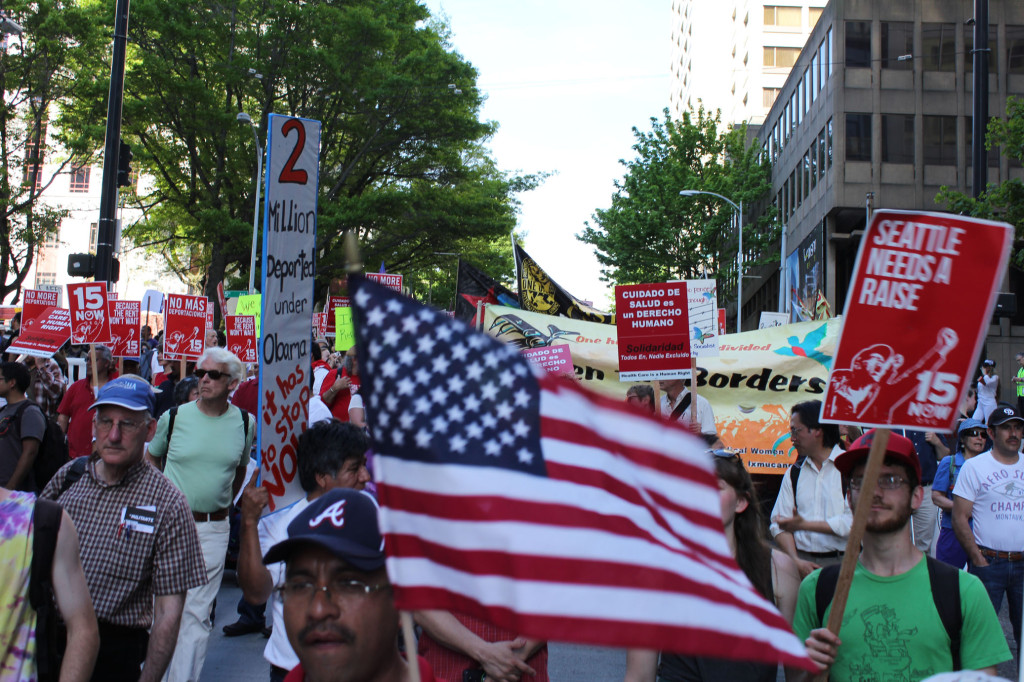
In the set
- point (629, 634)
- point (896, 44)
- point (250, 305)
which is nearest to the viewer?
point (629, 634)

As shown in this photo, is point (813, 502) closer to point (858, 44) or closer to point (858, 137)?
point (858, 137)

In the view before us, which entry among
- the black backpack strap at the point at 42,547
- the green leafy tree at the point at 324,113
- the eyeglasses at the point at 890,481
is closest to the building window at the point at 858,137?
the green leafy tree at the point at 324,113

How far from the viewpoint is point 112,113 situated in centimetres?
1348

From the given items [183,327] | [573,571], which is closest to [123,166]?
[183,327]

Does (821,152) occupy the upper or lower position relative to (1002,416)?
upper

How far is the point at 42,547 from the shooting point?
11.2 feet

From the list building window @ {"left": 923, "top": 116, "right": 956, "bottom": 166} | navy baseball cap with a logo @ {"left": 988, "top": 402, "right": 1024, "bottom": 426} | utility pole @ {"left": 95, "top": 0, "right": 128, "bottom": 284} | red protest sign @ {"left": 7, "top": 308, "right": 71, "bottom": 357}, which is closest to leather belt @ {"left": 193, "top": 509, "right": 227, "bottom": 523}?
navy baseball cap with a logo @ {"left": 988, "top": 402, "right": 1024, "bottom": 426}

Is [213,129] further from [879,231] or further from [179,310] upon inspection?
[879,231]

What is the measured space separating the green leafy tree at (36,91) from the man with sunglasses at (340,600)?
2883cm

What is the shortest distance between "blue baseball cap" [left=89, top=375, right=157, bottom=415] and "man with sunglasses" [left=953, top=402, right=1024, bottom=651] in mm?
5531

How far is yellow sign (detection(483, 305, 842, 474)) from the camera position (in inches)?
491

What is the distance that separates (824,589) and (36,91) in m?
30.0

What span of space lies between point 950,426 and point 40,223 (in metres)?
31.1

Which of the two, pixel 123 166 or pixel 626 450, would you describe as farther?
pixel 123 166
